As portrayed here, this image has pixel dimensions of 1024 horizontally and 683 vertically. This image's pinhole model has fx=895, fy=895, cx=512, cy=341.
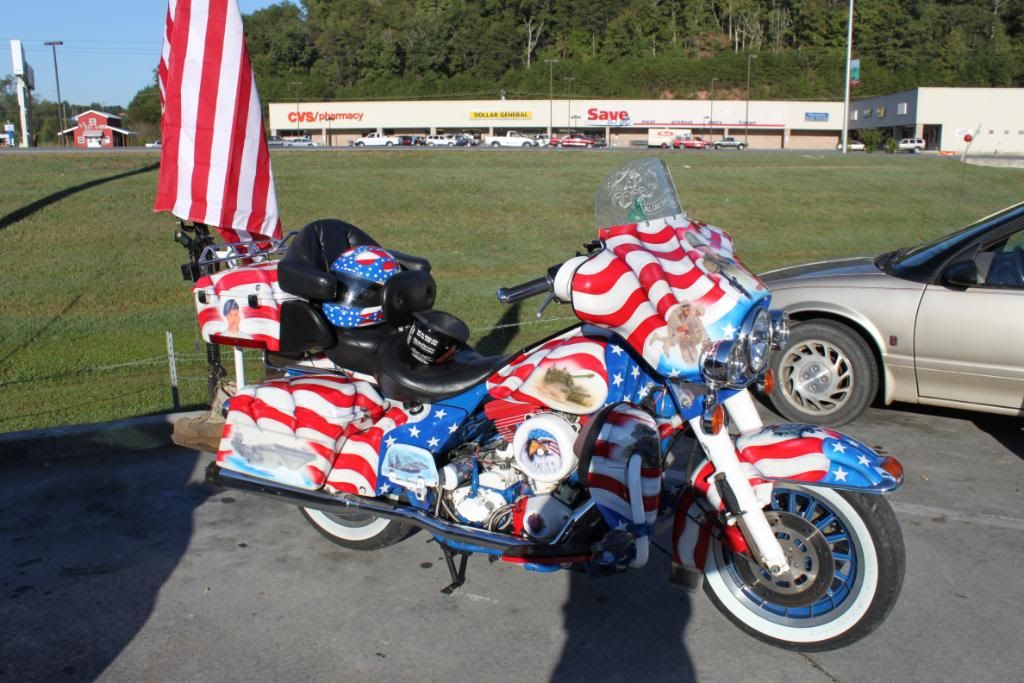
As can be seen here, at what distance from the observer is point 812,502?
3506 mm

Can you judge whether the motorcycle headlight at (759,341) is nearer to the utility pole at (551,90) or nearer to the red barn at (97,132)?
the red barn at (97,132)

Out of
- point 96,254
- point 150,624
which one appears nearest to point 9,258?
point 96,254

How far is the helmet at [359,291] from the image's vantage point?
4.25m

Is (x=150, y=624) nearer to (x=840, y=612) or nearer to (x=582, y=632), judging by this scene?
(x=582, y=632)

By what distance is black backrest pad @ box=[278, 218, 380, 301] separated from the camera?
4164 mm

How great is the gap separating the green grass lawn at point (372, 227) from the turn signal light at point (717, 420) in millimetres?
5356

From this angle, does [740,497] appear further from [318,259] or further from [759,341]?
[318,259]

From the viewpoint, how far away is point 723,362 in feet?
10.1

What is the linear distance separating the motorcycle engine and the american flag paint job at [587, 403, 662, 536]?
169 millimetres

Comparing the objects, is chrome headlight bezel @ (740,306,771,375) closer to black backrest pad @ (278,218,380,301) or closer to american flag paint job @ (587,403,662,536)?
american flag paint job @ (587,403,662,536)

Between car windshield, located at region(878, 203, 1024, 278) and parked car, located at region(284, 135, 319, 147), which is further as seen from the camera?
parked car, located at region(284, 135, 319, 147)

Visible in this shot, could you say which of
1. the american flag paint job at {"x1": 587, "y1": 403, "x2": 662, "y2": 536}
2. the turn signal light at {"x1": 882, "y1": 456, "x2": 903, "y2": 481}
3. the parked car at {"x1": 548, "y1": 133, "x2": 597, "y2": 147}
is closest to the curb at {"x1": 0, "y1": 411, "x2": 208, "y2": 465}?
the american flag paint job at {"x1": 587, "y1": 403, "x2": 662, "y2": 536}

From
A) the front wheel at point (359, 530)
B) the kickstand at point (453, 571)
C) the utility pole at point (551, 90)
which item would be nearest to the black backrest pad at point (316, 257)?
the front wheel at point (359, 530)

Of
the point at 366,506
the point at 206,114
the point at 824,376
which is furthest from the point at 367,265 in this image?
the point at 824,376
